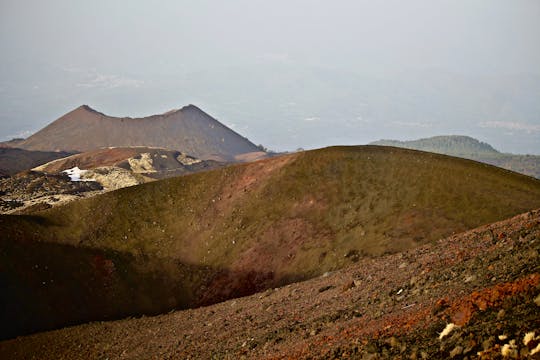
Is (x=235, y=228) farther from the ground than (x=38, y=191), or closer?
closer

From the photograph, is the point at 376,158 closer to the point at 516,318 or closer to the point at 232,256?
the point at 232,256

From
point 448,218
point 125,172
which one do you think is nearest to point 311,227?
point 448,218

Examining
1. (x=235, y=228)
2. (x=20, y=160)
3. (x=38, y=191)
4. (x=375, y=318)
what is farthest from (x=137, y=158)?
(x=375, y=318)

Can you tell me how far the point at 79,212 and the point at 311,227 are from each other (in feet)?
94.5

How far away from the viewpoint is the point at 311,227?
170 ft

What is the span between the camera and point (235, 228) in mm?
55812

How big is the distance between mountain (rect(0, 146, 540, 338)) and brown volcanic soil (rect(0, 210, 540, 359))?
19.8 feet

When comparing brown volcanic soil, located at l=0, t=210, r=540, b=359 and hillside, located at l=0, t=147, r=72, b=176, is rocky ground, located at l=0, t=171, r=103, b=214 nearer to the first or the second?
brown volcanic soil, located at l=0, t=210, r=540, b=359

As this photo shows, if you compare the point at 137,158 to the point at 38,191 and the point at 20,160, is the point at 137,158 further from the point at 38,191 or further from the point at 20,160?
the point at 20,160

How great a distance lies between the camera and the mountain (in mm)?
45719

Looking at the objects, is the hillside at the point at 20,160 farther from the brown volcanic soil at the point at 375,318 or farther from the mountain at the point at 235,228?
the brown volcanic soil at the point at 375,318

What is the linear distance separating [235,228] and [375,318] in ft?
113

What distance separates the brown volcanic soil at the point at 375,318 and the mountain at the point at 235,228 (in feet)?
19.8

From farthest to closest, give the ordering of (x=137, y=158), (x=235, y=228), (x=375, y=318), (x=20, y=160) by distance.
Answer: (x=20, y=160)
(x=137, y=158)
(x=235, y=228)
(x=375, y=318)
